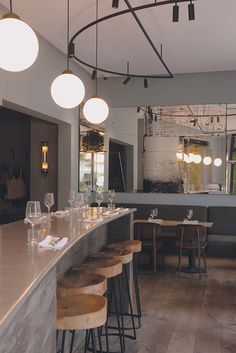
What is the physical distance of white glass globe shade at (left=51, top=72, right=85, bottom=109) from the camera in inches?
155

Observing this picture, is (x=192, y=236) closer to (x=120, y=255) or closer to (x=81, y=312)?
(x=120, y=255)

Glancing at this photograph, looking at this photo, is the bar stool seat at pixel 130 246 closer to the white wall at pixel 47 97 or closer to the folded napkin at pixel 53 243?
the folded napkin at pixel 53 243

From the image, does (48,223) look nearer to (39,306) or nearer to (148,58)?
(39,306)

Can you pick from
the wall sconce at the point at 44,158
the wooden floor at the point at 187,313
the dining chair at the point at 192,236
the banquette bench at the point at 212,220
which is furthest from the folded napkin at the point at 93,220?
the wall sconce at the point at 44,158

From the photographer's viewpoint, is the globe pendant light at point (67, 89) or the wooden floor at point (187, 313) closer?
the wooden floor at point (187, 313)

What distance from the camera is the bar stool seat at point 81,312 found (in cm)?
205

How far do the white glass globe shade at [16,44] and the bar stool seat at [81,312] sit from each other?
65.4 inches

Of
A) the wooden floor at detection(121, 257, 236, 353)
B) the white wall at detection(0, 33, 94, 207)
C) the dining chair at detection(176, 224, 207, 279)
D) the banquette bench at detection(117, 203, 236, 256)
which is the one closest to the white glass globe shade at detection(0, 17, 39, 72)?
the white wall at detection(0, 33, 94, 207)

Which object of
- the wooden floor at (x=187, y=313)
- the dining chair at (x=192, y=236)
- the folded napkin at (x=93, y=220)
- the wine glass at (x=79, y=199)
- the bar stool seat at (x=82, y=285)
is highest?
the wine glass at (x=79, y=199)

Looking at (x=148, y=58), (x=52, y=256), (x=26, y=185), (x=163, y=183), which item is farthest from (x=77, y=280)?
(x=26, y=185)

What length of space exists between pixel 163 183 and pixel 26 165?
3170 millimetres

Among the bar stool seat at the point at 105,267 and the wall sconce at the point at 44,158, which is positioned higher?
the wall sconce at the point at 44,158

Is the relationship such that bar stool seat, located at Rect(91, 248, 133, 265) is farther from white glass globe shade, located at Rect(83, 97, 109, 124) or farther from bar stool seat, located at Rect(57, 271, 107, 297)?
white glass globe shade, located at Rect(83, 97, 109, 124)

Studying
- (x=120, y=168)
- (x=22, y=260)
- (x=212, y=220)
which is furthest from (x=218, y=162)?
(x=22, y=260)
